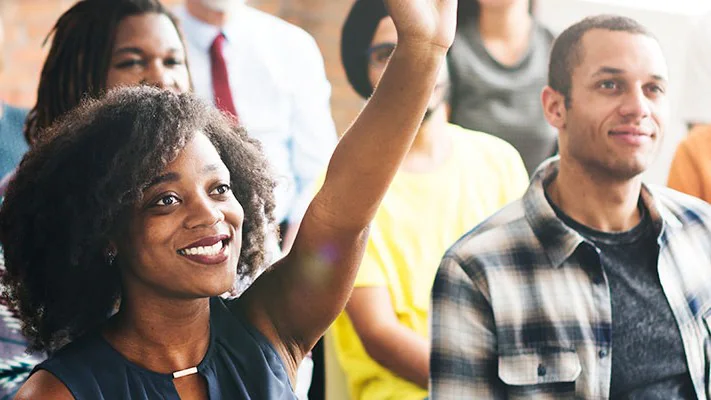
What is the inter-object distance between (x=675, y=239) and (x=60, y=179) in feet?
3.70

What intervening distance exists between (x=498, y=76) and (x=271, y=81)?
1.64ft

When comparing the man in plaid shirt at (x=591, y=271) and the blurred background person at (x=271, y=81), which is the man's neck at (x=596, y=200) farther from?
the blurred background person at (x=271, y=81)

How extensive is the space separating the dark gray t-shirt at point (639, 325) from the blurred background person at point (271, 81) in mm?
558

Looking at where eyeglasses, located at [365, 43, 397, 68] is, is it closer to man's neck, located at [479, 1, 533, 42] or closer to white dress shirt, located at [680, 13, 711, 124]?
man's neck, located at [479, 1, 533, 42]

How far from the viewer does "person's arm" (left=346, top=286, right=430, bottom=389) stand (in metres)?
1.93

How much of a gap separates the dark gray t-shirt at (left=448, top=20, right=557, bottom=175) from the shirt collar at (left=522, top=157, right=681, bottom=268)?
0.28 metres

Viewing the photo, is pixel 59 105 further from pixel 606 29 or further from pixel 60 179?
pixel 606 29

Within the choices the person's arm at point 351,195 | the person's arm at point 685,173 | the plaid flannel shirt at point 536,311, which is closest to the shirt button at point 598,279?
the plaid flannel shirt at point 536,311

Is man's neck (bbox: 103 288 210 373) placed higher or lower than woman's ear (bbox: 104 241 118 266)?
lower

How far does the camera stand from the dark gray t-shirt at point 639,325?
5.73ft

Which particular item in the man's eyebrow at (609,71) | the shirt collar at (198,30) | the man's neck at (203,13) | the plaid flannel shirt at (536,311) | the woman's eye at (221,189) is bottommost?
the plaid flannel shirt at (536,311)

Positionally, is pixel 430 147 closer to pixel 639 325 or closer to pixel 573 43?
pixel 573 43

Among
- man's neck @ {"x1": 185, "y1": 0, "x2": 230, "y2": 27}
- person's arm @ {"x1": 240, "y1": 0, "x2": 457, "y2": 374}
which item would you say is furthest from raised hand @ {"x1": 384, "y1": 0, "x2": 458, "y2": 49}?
man's neck @ {"x1": 185, "y1": 0, "x2": 230, "y2": 27}

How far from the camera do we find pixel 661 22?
2213 mm
